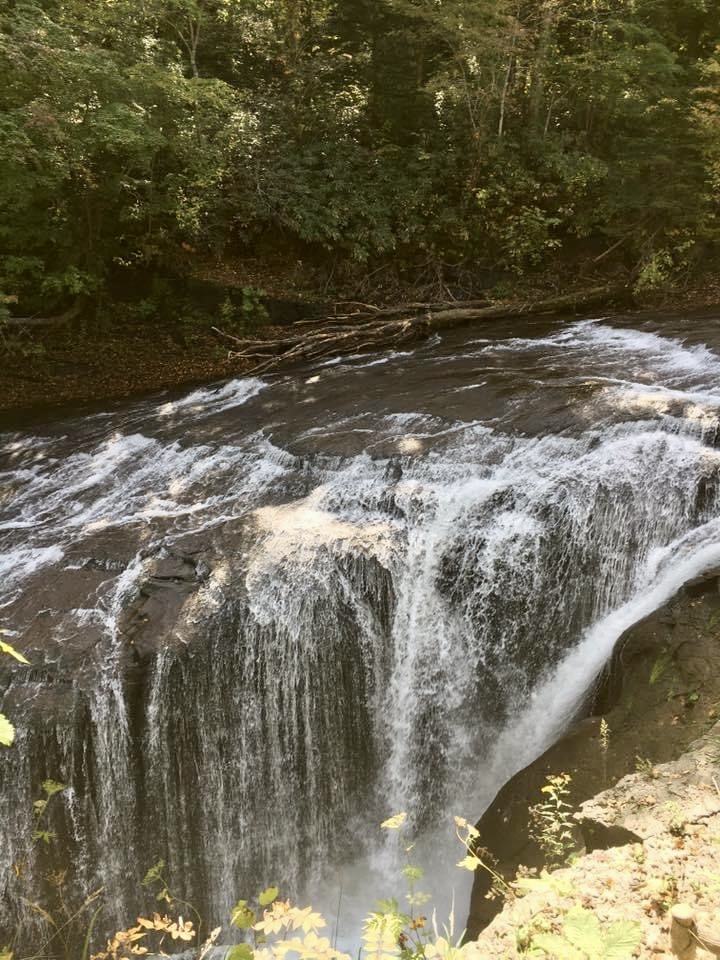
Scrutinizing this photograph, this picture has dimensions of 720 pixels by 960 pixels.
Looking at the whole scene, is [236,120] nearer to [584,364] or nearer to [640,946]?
[584,364]

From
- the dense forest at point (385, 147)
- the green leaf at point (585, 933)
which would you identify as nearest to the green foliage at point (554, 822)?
the green leaf at point (585, 933)

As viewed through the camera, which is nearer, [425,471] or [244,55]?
[425,471]

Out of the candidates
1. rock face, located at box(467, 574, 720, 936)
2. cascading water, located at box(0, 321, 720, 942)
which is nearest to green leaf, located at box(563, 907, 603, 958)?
rock face, located at box(467, 574, 720, 936)

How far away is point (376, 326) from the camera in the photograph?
12102mm

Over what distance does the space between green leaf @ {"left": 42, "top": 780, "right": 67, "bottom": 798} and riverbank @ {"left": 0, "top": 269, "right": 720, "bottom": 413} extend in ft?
24.3

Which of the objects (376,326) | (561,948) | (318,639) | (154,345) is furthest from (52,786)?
(154,345)

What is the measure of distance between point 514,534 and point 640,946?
3530 millimetres

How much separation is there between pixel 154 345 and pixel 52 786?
9.52 meters

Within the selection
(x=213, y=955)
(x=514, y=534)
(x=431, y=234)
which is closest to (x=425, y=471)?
(x=514, y=534)

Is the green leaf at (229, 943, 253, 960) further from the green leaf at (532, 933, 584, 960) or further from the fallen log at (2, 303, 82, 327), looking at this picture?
the fallen log at (2, 303, 82, 327)

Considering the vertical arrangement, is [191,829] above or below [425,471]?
below

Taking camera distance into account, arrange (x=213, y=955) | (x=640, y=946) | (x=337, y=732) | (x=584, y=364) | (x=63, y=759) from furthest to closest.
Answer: (x=584, y=364)
(x=337, y=732)
(x=63, y=759)
(x=213, y=955)
(x=640, y=946)

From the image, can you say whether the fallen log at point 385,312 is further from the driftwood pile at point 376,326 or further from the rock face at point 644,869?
the rock face at point 644,869

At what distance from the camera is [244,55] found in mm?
15352
